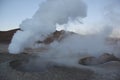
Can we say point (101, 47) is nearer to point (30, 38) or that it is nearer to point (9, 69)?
point (30, 38)

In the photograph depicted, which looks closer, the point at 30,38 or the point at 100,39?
the point at 30,38

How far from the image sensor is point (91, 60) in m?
13.5

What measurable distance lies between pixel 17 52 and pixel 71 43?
7910mm

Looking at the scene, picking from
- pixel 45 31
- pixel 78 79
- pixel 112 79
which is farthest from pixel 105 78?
pixel 45 31

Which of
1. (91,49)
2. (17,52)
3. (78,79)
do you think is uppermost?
(91,49)

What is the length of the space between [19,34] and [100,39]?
29.2ft

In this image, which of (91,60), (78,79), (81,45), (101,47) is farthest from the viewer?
(81,45)

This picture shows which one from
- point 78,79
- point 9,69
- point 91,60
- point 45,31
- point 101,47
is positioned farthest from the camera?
point 101,47

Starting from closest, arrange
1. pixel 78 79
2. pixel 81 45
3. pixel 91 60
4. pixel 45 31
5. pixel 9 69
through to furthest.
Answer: pixel 78 79 → pixel 9 69 → pixel 91 60 → pixel 45 31 → pixel 81 45

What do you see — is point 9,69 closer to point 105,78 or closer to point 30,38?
point 105,78

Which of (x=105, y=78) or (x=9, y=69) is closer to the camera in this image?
(x=105, y=78)

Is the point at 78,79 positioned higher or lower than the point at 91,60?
lower

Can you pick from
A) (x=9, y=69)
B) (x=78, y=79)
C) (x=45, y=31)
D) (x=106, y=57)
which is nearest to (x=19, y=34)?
(x=45, y=31)

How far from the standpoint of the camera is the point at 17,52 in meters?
16.1
